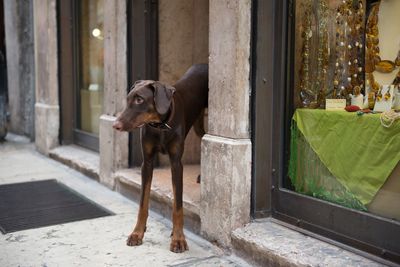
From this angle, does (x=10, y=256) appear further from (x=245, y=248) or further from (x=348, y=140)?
(x=348, y=140)

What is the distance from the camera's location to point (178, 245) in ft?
11.4

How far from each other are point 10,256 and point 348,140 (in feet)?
8.55

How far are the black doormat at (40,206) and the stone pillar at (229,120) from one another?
149cm

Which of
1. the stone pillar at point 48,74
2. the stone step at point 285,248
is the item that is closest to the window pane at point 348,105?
the stone step at point 285,248

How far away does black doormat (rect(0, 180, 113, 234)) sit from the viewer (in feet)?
14.0

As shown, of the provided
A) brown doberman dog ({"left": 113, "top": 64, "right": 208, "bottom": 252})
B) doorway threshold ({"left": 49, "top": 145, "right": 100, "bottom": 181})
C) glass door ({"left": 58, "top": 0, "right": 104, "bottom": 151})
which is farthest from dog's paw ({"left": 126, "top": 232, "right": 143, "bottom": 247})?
glass door ({"left": 58, "top": 0, "right": 104, "bottom": 151})

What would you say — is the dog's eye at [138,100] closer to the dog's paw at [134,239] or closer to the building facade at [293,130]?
the building facade at [293,130]

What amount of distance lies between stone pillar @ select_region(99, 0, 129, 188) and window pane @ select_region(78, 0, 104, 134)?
155cm

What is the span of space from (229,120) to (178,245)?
1.03m

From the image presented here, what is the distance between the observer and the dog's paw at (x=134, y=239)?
142 inches

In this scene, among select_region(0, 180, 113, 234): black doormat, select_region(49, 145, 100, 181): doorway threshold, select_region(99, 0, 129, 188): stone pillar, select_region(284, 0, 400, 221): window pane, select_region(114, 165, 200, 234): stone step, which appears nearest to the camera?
select_region(284, 0, 400, 221): window pane

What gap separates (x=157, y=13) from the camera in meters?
5.21

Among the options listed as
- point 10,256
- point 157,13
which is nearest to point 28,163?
point 157,13

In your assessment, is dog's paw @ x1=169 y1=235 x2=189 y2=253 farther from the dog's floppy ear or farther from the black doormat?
the black doormat
